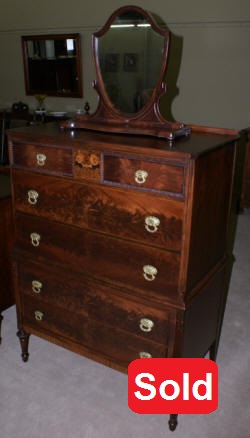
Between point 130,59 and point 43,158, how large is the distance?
0.69m

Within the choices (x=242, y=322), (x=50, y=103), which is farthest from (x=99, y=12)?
(x=242, y=322)

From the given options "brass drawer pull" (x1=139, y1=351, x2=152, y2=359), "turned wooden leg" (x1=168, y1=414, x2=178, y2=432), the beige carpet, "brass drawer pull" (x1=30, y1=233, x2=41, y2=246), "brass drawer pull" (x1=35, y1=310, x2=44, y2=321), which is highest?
"brass drawer pull" (x1=30, y1=233, x2=41, y2=246)

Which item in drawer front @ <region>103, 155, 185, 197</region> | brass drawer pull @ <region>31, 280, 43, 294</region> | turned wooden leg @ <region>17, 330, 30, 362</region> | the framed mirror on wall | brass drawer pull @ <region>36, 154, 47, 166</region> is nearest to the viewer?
drawer front @ <region>103, 155, 185, 197</region>

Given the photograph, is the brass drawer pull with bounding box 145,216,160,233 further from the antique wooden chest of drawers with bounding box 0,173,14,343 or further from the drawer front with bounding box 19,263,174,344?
the antique wooden chest of drawers with bounding box 0,173,14,343

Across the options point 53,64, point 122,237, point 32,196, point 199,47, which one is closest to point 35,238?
point 32,196

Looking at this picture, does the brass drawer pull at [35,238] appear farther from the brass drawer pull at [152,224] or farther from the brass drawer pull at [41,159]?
the brass drawer pull at [152,224]

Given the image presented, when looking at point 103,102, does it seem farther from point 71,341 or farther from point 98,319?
point 71,341

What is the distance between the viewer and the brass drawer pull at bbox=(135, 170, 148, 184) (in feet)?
5.95

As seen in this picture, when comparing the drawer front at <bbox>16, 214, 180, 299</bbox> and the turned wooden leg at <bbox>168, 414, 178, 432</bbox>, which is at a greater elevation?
the drawer front at <bbox>16, 214, 180, 299</bbox>

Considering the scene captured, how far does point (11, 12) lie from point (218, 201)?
21.2 feet

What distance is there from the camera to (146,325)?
6.82 feet

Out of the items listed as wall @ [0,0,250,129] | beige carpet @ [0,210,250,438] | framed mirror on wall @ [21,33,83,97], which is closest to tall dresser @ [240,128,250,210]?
wall @ [0,0,250,129]

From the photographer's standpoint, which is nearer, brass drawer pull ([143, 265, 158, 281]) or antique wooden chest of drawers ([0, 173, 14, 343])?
brass drawer pull ([143, 265, 158, 281])

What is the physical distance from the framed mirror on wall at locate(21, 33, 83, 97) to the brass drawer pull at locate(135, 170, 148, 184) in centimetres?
521
